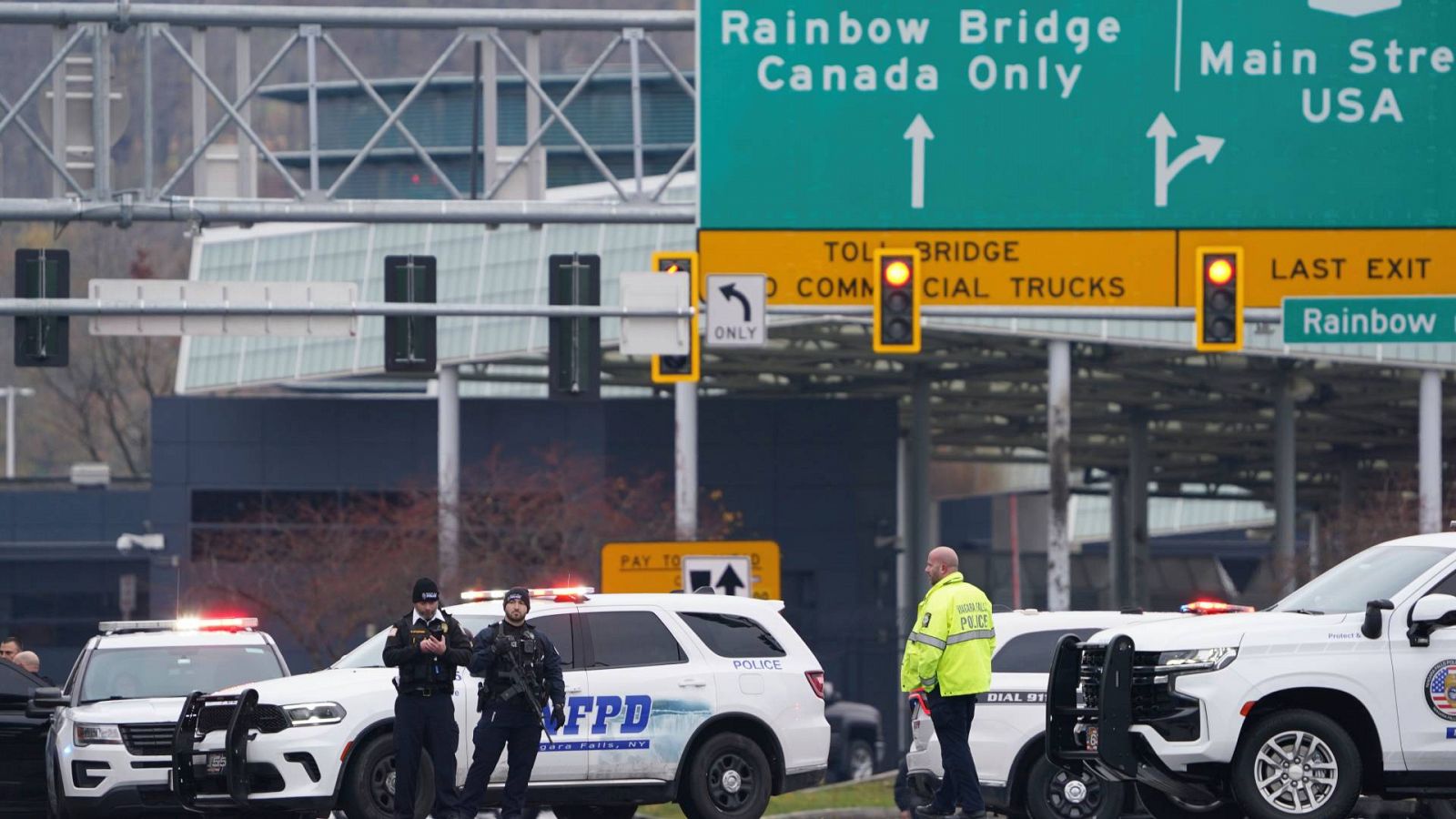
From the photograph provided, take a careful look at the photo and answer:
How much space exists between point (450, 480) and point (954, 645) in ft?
115

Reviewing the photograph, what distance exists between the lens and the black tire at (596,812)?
17641 mm

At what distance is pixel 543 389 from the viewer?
6050cm

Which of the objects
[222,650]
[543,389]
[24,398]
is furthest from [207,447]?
[24,398]

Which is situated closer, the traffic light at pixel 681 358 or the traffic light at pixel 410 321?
the traffic light at pixel 681 358

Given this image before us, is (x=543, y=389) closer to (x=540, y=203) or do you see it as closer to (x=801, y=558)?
(x=801, y=558)

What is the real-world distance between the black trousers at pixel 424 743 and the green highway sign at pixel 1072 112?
743 cm

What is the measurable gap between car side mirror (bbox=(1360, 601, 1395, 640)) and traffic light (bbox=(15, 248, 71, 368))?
45.2ft

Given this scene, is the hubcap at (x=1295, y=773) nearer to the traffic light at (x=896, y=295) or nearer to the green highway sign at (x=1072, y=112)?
the traffic light at (x=896, y=295)

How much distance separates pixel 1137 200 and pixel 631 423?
34.2m

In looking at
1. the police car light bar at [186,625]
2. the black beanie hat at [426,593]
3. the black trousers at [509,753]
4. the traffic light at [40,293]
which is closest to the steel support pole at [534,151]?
the traffic light at [40,293]

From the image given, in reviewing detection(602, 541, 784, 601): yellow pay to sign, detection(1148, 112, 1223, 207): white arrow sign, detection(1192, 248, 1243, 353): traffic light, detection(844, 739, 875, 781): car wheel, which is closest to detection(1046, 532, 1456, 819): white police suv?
detection(1192, 248, 1243, 353): traffic light

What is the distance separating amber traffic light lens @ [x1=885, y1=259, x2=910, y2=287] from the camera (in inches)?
830

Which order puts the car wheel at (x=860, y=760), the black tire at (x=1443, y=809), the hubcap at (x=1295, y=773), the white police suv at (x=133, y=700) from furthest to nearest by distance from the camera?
1. the car wheel at (x=860, y=760)
2. the white police suv at (x=133, y=700)
3. the black tire at (x=1443, y=809)
4. the hubcap at (x=1295, y=773)

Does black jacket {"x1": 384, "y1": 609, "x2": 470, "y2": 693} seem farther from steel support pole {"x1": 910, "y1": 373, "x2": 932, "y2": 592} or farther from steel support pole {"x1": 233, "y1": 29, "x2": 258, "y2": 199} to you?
steel support pole {"x1": 910, "y1": 373, "x2": 932, "y2": 592}
